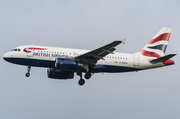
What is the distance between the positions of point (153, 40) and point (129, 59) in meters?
5.69


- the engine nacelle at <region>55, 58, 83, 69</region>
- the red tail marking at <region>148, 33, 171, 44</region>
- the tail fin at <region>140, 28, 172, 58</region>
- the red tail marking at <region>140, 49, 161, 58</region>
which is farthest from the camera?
the red tail marking at <region>148, 33, 171, 44</region>

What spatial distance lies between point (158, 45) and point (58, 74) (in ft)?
47.0

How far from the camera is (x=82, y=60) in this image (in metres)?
37.4

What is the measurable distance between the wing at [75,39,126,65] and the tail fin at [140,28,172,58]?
24.8 feet

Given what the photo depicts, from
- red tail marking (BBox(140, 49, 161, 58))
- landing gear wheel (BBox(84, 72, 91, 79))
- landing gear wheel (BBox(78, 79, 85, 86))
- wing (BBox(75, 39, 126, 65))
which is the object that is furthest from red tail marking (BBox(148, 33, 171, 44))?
landing gear wheel (BBox(78, 79, 85, 86))

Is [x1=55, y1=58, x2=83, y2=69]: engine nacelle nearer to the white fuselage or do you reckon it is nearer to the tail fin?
the white fuselage

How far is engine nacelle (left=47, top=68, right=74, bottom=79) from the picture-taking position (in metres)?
41.5

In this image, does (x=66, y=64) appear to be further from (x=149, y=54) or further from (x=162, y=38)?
(x=162, y=38)

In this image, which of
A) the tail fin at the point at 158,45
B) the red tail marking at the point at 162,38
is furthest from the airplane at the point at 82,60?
the red tail marking at the point at 162,38

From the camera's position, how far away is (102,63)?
38625 mm

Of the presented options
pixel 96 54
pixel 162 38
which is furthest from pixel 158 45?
pixel 96 54

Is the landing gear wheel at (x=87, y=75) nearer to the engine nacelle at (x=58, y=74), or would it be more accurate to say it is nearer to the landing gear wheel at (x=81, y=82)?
the landing gear wheel at (x=81, y=82)

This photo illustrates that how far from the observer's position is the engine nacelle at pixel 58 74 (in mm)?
41531

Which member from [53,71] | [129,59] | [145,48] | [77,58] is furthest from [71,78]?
[145,48]
